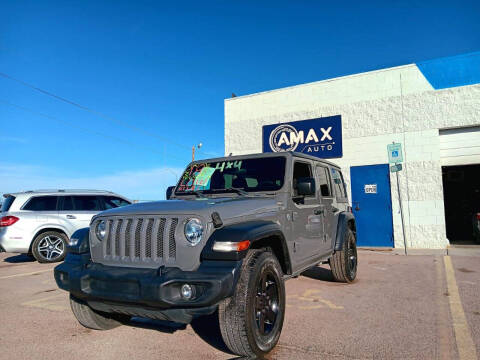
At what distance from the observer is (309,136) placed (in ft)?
39.3

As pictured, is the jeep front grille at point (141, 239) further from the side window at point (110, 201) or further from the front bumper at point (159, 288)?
the side window at point (110, 201)

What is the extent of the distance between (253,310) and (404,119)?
9760 mm

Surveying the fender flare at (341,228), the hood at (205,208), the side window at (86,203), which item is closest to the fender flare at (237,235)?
the hood at (205,208)

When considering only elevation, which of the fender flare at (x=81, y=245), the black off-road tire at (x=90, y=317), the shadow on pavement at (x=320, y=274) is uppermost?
the fender flare at (x=81, y=245)

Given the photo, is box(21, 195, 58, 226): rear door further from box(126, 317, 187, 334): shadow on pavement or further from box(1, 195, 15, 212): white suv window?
box(126, 317, 187, 334): shadow on pavement

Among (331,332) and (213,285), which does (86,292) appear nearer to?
(213,285)

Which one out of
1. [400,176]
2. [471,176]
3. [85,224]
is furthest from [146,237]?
[471,176]

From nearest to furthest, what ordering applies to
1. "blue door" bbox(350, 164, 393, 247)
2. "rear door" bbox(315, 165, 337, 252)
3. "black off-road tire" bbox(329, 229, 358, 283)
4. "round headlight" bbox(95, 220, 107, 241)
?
"round headlight" bbox(95, 220, 107, 241) < "rear door" bbox(315, 165, 337, 252) < "black off-road tire" bbox(329, 229, 358, 283) < "blue door" bbox(350, 164, 393, 247)

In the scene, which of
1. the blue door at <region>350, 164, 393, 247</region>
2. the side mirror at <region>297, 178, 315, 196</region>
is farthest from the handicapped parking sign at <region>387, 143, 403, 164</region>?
the side mirror at <region>297, 178, 315, 196</region>

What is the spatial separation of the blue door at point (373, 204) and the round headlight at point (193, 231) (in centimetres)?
878

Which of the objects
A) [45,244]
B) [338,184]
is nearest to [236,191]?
[338,184]

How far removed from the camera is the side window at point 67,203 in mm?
8578

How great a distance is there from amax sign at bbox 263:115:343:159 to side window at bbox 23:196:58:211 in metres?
7.23

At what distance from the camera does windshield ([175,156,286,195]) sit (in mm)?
4021
